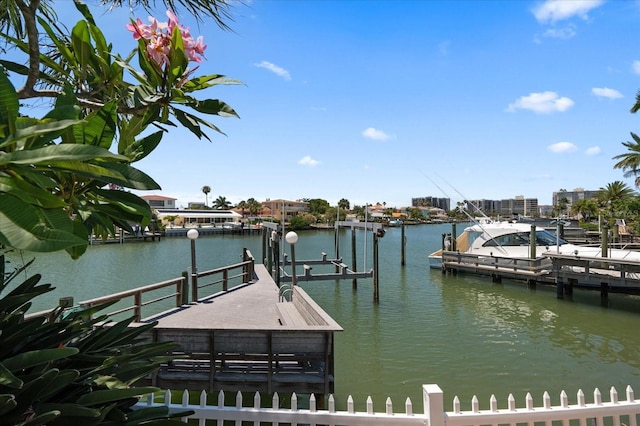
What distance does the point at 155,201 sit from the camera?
369 ft

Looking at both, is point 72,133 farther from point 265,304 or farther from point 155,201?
point 155,201

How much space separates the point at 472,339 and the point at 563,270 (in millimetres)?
7241

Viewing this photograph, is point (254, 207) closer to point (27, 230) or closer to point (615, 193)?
point (615, 193)

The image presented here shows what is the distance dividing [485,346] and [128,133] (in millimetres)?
11375

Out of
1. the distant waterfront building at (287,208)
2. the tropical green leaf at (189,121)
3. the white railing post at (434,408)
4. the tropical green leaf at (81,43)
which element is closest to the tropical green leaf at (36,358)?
the tropical green leaf at (189,121)

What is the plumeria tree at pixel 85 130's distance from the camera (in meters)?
1.05

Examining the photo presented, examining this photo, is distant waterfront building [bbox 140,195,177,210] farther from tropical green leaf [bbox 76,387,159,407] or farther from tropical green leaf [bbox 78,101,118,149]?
tropical green leaf [bbox 78,101,118,149]

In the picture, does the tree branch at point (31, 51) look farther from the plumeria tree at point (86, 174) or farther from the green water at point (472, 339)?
the green water at point (472, 339)

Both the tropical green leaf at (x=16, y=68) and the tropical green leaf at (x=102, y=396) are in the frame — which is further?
the tropical green leaf at (x=16, y=68)

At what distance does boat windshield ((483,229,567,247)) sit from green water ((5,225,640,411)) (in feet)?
7.97

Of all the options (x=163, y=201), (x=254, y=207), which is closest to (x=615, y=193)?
(x=254, y=207)

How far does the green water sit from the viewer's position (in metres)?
8.30

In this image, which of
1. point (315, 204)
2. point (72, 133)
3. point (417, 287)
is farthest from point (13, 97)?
point (315, 204)

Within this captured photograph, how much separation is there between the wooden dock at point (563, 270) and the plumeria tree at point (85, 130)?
54.5ft
